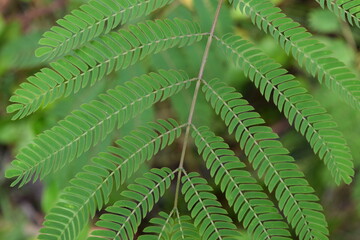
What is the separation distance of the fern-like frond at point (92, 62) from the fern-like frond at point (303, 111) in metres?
0.23

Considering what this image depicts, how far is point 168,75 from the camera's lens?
132 centimetres

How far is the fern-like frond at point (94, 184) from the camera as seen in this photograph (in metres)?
1.12

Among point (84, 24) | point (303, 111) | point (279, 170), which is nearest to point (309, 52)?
point (303, 111)

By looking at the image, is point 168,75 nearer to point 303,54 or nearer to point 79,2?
point 303,54

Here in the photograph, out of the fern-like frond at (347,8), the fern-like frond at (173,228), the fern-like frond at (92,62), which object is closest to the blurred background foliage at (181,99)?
the fern-like frond at (92,62)

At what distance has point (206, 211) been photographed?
1.19 m

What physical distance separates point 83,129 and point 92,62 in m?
0.18

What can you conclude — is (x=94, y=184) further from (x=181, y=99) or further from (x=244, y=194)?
(x=181, y=99)

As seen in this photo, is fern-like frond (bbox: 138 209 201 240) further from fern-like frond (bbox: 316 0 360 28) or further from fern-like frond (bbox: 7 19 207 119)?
fern-like frond (bbox: 316 0 360 28)

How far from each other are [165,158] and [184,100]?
79 centimetres

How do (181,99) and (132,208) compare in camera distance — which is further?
(181,99)

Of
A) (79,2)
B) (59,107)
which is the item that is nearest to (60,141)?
(59,107)

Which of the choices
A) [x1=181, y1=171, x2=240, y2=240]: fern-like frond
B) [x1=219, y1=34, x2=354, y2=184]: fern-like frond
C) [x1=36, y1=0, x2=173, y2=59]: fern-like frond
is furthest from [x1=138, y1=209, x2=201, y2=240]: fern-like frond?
[x1=36, y1=0, x2=173, y2=59]: fern-like frond

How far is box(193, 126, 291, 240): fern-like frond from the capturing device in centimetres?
117
